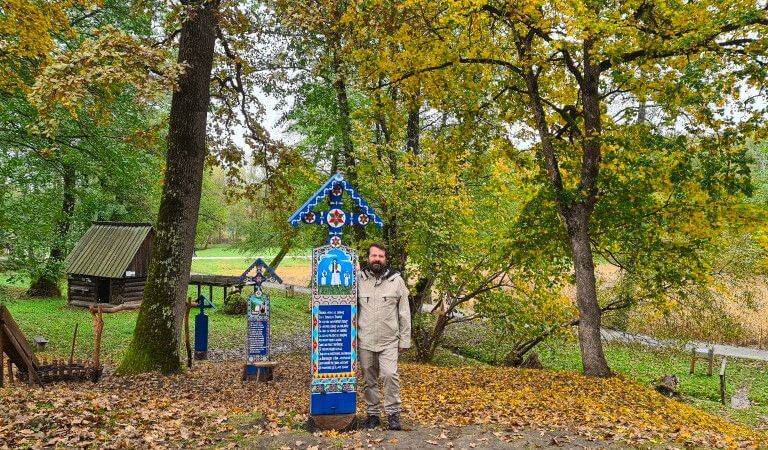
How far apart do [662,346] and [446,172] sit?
8.07m

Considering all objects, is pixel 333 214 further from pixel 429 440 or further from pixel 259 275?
pixel 259 275

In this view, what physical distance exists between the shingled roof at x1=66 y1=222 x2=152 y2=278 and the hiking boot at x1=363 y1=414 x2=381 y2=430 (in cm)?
1889

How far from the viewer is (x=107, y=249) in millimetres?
23734

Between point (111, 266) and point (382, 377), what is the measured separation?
19782 mm

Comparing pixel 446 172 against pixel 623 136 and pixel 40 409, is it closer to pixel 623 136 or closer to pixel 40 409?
pixel 623 136

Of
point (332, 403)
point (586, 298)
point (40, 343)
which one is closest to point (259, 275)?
point (332, 403)

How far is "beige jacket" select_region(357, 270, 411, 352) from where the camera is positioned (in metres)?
6.71

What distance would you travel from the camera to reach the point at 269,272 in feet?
39.1

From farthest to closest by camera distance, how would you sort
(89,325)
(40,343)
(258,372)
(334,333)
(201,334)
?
(89,325)
(201,334)
(40,343)
(258,372)
(334,333)

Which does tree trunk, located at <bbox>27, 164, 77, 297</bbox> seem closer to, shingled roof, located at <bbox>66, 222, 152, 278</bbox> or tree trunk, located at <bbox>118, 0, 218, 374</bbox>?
shingled roof, located at <bbox>66, 222, 152, 278</bbox>

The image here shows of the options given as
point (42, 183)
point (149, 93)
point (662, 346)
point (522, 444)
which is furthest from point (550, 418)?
point (42, 183)

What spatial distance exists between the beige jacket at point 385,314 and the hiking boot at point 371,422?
867 millimetres

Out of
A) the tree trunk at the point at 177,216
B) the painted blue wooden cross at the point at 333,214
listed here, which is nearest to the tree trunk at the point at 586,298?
the painted blue wooden cross at the point at 333,214

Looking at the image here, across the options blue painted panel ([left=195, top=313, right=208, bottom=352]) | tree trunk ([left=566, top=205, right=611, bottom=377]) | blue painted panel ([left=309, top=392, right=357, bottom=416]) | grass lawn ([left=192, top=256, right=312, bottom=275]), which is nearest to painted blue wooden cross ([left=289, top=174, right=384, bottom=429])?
blue painted panel ([left=309, top=392, right=357, bottom=416])
